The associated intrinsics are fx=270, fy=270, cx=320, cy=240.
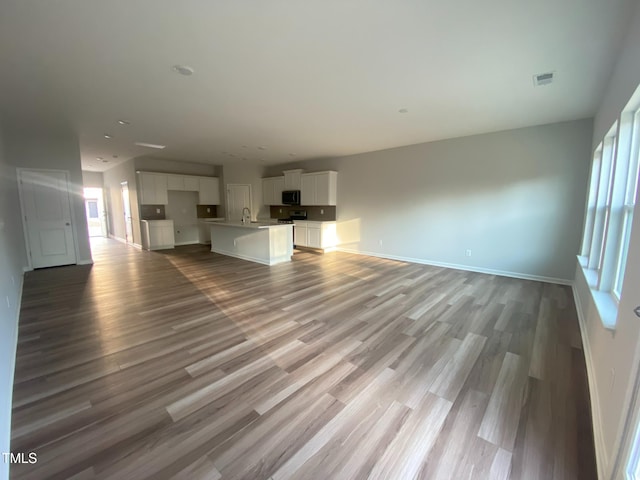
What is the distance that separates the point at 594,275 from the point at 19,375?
5.50 metres

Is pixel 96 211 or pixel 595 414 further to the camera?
pixel 96 211

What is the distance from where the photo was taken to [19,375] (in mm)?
2148

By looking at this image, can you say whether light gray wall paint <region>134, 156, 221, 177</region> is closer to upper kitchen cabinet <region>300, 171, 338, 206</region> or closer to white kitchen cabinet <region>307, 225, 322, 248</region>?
upper kitchen cabinet <region>300, 171, 338, 206</region>

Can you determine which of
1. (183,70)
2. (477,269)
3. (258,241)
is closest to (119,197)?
(258,241)

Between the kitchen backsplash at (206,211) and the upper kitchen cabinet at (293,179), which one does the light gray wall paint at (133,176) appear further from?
the upper kitchen cabinet at (293,179)

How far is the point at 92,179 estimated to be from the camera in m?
10.4

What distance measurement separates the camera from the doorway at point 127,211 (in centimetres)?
859

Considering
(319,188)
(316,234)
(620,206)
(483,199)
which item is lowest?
(316,234)

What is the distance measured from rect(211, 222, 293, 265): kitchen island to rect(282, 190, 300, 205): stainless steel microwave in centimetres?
192

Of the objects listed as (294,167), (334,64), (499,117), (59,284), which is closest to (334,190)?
(294,167)

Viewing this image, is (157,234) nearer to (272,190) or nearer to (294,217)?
(272,190)

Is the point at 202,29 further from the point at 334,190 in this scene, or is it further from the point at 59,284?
the point at 334,190

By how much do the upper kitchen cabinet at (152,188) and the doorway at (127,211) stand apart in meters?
1.19

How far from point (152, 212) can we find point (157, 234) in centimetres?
90
